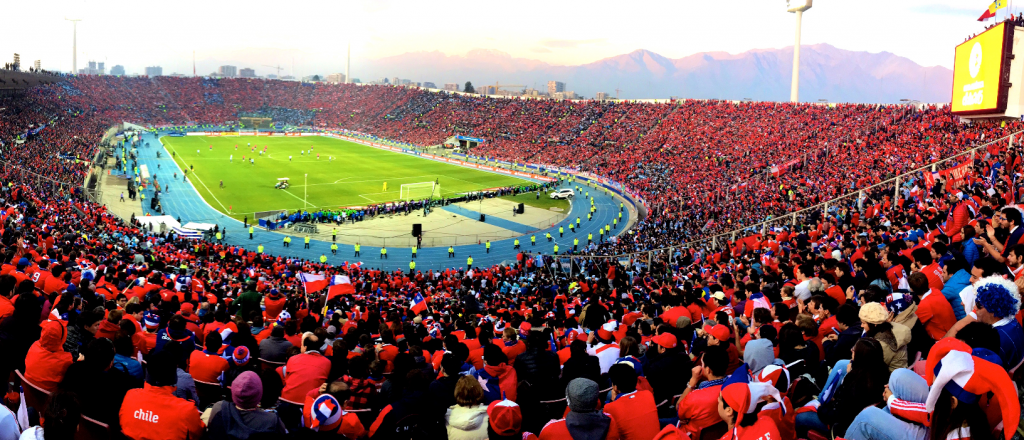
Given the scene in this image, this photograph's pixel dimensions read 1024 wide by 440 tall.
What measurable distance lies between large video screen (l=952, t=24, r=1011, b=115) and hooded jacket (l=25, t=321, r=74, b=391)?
3614cm

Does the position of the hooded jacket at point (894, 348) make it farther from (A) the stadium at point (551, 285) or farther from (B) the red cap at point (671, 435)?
(B) the red cap at point (671, 435)

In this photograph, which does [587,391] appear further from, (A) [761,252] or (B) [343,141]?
(B) [343,141]

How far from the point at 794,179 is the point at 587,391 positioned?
4234 centimetres

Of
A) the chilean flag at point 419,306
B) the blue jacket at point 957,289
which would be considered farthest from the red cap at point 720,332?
the chilean flag at point 419,306

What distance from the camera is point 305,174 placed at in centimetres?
6631

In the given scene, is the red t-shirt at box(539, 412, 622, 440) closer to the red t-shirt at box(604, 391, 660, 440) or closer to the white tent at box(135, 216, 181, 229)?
the red t-shirt at box(604, 391, 660, 440)

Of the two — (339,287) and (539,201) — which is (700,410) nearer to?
(339,287)

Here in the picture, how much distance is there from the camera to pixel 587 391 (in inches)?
201

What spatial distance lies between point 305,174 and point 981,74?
57095 mm

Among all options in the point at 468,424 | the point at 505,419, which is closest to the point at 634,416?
the point at 505,419

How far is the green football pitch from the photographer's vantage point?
54031 millimetres

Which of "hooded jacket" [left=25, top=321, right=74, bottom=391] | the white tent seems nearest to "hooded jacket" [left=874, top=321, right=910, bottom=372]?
"hooded jacket" [left=25, top=321, right=74, bottom=391]

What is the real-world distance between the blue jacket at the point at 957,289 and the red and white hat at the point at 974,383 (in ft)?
10.9

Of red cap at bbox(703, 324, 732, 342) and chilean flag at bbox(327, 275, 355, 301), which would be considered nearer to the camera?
red cap at bbox(703, 324, 732, 342)
